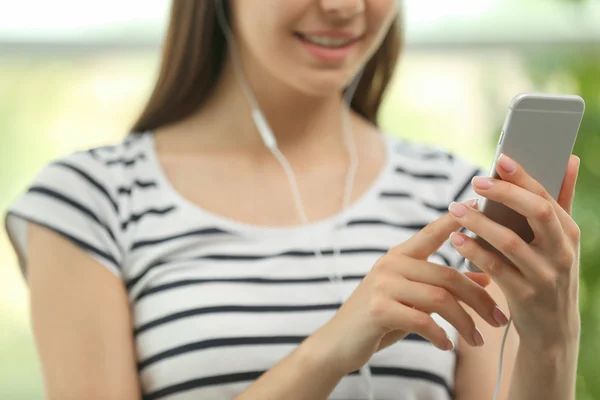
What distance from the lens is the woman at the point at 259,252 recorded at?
0.68 meters

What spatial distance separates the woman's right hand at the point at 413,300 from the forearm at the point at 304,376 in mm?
29

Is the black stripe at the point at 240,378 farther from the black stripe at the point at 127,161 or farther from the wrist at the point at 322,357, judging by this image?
the black stripe at the point at 127,161

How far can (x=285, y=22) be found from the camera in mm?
810

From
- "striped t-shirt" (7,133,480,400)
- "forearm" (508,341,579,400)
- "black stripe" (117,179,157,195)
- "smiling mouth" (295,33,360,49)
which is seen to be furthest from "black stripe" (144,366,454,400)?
"smiling mouth" (295,33,360,49)

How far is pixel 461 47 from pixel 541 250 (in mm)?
1118

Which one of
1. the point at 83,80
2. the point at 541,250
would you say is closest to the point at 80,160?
the point at 541,250

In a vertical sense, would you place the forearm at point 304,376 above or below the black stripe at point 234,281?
below

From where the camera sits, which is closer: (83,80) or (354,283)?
(354,283)

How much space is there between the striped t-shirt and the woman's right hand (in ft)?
0.44

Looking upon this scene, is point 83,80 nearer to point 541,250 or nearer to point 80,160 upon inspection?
point 80,160

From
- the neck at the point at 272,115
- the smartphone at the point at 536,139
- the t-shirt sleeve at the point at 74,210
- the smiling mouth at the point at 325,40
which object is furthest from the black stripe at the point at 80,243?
the smartphone at the point at 536,139

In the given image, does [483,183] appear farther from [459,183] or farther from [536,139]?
[459,183]

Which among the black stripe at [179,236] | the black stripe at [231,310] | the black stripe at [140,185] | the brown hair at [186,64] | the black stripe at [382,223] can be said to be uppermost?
the brown hair at [186,64]

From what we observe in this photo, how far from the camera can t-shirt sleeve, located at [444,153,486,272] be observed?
88 cm
